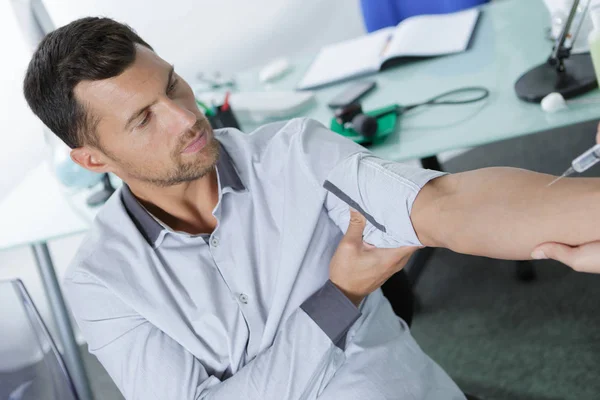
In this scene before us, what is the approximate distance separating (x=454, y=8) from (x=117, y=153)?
1524 millimetres

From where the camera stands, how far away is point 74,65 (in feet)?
3.43

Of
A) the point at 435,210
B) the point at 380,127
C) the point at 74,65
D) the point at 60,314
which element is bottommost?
the point at 60,314

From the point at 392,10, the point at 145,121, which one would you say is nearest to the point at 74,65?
the point at 145,121

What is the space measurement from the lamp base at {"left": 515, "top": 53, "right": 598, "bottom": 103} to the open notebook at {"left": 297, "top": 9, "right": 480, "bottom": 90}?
11.4 inches

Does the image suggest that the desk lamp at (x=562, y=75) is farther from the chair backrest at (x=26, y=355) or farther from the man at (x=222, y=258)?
the chair backrest at (x=26, y=355)

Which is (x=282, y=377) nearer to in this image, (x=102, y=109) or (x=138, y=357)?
(x=138, y=357)

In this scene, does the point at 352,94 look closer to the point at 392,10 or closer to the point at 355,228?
the point at 355,228

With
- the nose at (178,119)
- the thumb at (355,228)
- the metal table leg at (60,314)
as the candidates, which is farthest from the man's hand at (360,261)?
the metal table leg at (60,314)

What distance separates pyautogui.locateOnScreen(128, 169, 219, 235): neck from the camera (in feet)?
3.92

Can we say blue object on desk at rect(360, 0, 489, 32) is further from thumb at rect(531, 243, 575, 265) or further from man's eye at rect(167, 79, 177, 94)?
thumb at rect(531, 243, 575, 265)

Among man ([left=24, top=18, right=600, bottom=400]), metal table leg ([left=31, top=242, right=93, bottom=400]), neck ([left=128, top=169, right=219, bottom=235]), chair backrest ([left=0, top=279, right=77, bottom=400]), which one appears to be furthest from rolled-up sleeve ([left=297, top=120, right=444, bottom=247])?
metal table leg ([left=31, top=242, right=93, bottom=400])

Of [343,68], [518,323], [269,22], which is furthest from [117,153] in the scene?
[269,22]

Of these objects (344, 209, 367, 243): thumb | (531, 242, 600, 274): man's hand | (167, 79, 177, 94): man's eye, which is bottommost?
(344, 209, 367, 243): thumb

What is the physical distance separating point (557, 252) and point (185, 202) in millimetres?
753
